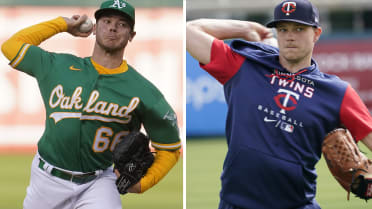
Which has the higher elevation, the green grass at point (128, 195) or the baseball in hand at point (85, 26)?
the baseball in hand at point (85, 26)

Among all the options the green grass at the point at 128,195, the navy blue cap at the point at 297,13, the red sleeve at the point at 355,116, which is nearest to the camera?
the red sleeve at the point at 355,116

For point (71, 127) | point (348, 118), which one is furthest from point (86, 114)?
point (348, 118)

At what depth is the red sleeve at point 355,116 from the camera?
4211 mm

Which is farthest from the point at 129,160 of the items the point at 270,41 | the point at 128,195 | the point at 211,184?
the point at 211,184

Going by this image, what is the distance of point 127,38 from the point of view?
479 cm

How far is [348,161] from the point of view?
14.5 ft

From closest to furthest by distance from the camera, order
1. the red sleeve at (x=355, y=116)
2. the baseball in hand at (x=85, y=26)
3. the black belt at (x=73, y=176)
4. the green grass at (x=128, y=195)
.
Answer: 1. the red sleeve at (x=355, y=116)
2. the black belt at (x=73, y=176)
3. the baseball in hand at (x=85, y=26)
4. the green grass at (x=128, y=195)

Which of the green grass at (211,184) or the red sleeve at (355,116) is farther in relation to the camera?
the green grass at (211,184)

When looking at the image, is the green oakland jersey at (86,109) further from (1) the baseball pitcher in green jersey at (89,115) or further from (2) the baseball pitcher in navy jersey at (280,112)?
(2) the baseball pitcher in navy jersey at (280,112)

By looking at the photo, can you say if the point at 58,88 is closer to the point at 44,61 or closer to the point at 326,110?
the point at 44,61

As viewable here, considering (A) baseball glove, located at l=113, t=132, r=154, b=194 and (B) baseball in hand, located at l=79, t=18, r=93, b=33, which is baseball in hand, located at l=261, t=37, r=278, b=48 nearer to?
(A) baseball glove, located at l=113, t=132, r=154, b=194

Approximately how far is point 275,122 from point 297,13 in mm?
774

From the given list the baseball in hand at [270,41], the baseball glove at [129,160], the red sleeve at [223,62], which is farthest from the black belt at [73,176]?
the baseball in hand at [270,41]

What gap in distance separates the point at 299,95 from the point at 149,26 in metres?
10.9
